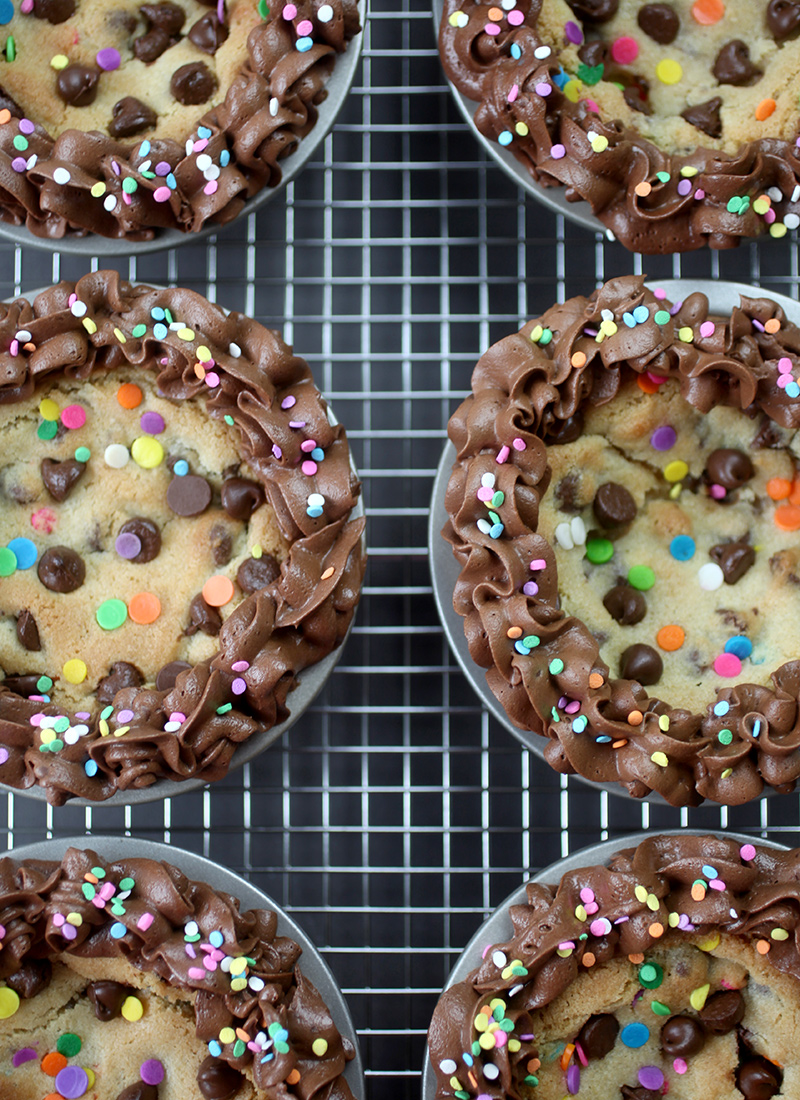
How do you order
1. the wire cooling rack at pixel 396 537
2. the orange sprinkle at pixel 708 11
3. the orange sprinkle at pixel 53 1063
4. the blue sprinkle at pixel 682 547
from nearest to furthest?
the orange sprinkle at pixel 53 1063 < the blue sprinkle at pixel 682 547 < the orange sprinkle at pixel 708 11 < the wire cooling rack at pixel 396 537

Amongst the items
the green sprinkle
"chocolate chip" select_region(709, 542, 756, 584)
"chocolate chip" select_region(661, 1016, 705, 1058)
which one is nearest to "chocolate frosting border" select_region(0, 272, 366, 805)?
the green sprinkle

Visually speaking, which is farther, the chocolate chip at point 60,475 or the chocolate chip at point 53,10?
the chocolate chip at point 53,10

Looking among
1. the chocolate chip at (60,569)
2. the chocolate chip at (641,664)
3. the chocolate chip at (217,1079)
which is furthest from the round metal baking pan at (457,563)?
the chocolate chip at (217,1079)

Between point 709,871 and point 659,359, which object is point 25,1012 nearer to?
point 709,871

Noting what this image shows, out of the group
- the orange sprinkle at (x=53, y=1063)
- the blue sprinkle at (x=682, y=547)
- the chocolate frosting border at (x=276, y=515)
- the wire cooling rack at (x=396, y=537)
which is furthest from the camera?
the wire cooling rack at (x=396, y=537)

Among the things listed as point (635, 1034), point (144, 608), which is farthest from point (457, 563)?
point (635, 1034)


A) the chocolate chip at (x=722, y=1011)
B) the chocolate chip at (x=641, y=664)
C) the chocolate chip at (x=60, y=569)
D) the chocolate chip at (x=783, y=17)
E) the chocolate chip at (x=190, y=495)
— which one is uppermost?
the chocolate chip at (x=783, y=17)

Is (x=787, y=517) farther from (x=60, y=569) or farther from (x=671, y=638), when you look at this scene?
(x=60, y=569)

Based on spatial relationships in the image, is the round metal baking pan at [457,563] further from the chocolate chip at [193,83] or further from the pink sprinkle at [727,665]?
the chocolate chip at [193,83]
